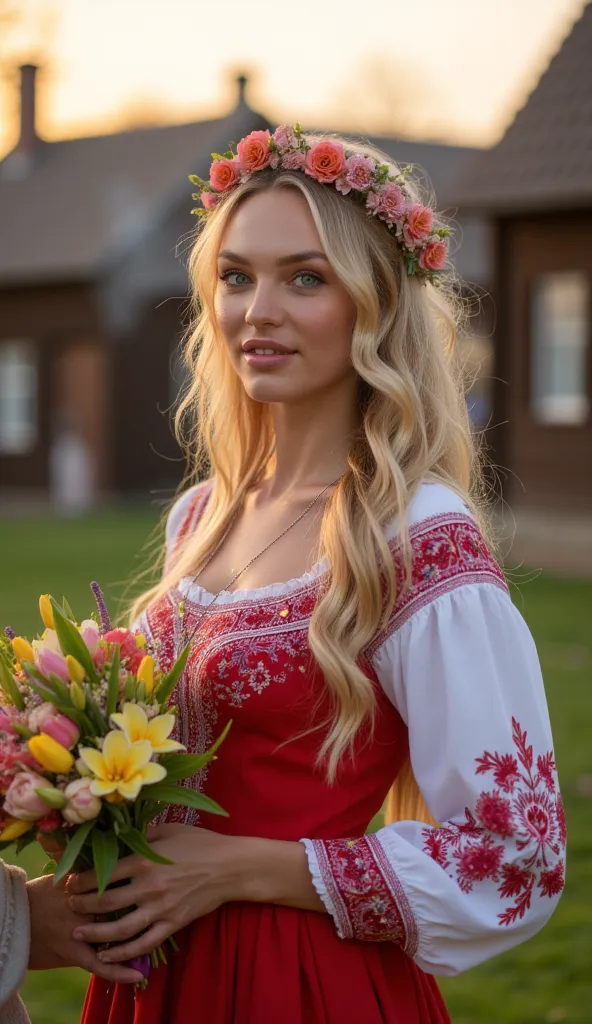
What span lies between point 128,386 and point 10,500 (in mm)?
3350

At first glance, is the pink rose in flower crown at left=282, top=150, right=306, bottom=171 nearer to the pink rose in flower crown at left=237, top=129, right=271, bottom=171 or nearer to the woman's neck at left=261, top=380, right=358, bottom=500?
the pink rose in flower crown at left=237, top=129, right=271, bottom=171

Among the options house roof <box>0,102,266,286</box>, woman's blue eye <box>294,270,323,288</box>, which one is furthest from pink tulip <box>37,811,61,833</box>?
house roof <box>0,102,266,286</box>

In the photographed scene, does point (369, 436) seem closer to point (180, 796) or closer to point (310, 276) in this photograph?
point (310, 276)

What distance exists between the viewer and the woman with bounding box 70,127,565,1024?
2.26 m

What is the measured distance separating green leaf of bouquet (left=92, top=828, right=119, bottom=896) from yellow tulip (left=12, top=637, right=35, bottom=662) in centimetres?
30

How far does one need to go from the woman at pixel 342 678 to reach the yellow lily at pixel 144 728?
227 mm

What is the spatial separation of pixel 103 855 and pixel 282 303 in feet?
3.26

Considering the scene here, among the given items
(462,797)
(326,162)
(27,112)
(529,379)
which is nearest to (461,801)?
(462,797)

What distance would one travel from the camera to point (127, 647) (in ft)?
7.50

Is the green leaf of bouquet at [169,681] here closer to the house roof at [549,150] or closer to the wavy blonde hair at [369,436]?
the wavy blonde hair at [369,436]

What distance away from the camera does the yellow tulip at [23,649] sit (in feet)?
7.45

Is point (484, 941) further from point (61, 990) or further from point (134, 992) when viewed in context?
point (61, 990)

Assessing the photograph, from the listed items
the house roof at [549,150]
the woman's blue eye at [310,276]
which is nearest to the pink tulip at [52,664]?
the woman's blue eye at [310,276]

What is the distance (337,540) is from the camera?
2426 mm
